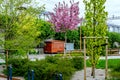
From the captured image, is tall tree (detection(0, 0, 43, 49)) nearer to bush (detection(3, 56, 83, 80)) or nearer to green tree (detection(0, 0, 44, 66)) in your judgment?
green tree (detection(0, 0, 44, 66))

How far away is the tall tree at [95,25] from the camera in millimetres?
15453

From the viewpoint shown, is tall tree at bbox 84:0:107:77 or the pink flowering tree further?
the pink flowering tree

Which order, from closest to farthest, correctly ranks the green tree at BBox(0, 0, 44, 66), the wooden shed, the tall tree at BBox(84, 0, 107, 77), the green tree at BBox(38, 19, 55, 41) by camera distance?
the tall tree at BBox(84, 0, 107, 77), the green tree at BBox(0, 0, 44, 66), the green tree at BBox(38, 19, 55, 41), the wooden shed

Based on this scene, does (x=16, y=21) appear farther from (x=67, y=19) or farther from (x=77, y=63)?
(x=67, y=19)

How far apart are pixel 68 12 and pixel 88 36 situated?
1742cm

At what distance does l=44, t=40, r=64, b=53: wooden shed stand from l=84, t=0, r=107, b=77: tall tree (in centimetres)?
3605

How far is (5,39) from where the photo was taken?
1973cm

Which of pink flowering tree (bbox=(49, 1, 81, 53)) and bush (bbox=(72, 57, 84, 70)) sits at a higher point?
pink flowering tree (bbox=(49, 1, 81, 53))

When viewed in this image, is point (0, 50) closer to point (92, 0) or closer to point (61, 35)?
point (92, 0)

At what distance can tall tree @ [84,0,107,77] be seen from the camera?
50.7 feet

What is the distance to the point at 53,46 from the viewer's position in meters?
52.2

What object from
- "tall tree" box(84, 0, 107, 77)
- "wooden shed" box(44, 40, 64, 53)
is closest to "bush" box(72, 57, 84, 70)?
"tall tree" box(84, 0, 107, 77)

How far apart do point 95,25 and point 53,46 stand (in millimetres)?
36750

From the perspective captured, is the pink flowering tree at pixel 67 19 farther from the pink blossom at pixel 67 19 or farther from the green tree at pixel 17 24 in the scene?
the green tree at pixel 17 24
